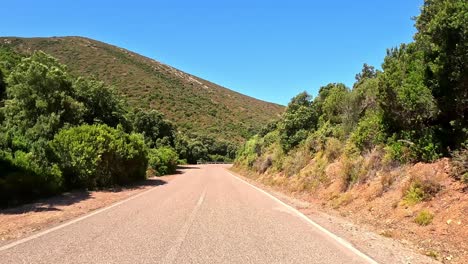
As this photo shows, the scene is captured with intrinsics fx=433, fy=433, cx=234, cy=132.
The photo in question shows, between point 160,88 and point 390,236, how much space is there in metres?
84.2

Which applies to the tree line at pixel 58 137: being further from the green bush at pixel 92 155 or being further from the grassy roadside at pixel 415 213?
the grassy roadside at pixel 415 213

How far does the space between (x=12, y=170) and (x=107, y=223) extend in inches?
297

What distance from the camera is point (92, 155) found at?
23.6 meters

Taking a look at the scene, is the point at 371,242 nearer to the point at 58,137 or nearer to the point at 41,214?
the point at 41,214

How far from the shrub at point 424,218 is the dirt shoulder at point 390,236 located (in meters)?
0.18

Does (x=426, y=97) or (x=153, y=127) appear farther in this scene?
(x=153, y=127)

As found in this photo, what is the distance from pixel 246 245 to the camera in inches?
332

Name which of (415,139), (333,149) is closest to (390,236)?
(415,139)

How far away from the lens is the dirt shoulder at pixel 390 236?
788cm

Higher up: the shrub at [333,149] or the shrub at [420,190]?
the shrub at [333,149]

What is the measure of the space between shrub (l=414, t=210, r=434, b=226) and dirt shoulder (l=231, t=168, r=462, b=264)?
0.18m

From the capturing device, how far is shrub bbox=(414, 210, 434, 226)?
10.2m

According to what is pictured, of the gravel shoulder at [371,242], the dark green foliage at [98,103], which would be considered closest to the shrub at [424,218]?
the gravel shoulder at [371,242]

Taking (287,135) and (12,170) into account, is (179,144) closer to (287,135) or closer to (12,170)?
(287,135)
